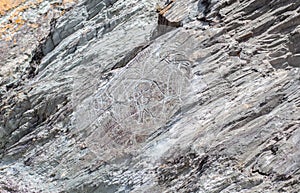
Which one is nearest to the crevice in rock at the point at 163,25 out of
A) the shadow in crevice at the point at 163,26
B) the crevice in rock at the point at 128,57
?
the shadow in crevice at the point at 163,26

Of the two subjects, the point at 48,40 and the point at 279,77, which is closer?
the point at 279,77

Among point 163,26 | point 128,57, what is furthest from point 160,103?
point 163,26

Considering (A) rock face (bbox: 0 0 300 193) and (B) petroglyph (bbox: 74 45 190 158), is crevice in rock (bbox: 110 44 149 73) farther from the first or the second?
(B) petroglyph (bbox: 74 45 190 158)

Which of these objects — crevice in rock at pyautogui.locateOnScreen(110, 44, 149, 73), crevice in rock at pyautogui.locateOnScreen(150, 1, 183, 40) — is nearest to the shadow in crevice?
crevice in rock at pyautogui.locateOnScreen(150, 1, 183, 40)

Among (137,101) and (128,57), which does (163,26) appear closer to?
(128,57)

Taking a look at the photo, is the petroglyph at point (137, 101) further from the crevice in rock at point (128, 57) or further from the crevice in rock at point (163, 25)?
the crevice in rock at point (163, 25)

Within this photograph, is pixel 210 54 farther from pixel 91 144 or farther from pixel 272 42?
pixel 91 144

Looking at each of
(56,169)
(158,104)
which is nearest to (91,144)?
(56,169)

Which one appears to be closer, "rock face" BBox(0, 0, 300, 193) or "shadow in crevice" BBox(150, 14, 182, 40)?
"rock face" BBox(0, 0, 300, 193)
